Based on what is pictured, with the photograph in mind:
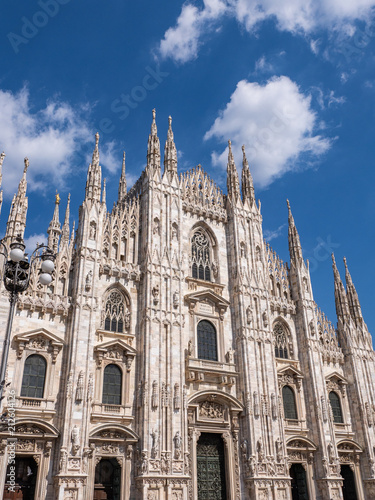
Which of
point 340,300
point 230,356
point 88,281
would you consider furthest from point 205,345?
point 340,300

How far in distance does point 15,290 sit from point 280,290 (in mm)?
24867

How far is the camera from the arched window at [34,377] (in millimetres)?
23188

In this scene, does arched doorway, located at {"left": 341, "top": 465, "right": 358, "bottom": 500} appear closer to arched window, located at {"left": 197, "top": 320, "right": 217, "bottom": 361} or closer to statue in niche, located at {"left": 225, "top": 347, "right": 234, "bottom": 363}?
statue in niche, located at {"left": 225, "top": 347, "right": 234, "bottom": 363}

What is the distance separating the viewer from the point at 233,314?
3166 centimetres

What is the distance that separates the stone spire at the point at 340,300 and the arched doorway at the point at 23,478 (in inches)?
964

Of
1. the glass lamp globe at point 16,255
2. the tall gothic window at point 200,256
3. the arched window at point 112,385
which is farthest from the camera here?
the tall gothic window at point 200,256

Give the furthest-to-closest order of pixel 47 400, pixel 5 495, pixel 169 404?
pixel 169 404, pixel 47 400, pixel 5 495

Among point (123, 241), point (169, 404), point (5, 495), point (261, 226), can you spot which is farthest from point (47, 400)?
point (261, 226)

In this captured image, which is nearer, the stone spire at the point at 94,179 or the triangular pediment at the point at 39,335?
the triangular pediment at the point at 39,335

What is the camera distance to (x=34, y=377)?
2359cm

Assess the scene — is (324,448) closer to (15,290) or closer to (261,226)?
(261,226)

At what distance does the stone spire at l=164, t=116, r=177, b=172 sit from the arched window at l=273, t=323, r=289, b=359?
13269mm

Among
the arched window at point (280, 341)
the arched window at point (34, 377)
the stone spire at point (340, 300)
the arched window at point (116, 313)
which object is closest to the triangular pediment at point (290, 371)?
the arched window at point (280, 341)

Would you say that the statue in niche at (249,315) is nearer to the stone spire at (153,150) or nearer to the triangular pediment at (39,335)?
the stone spire at (153,150)
